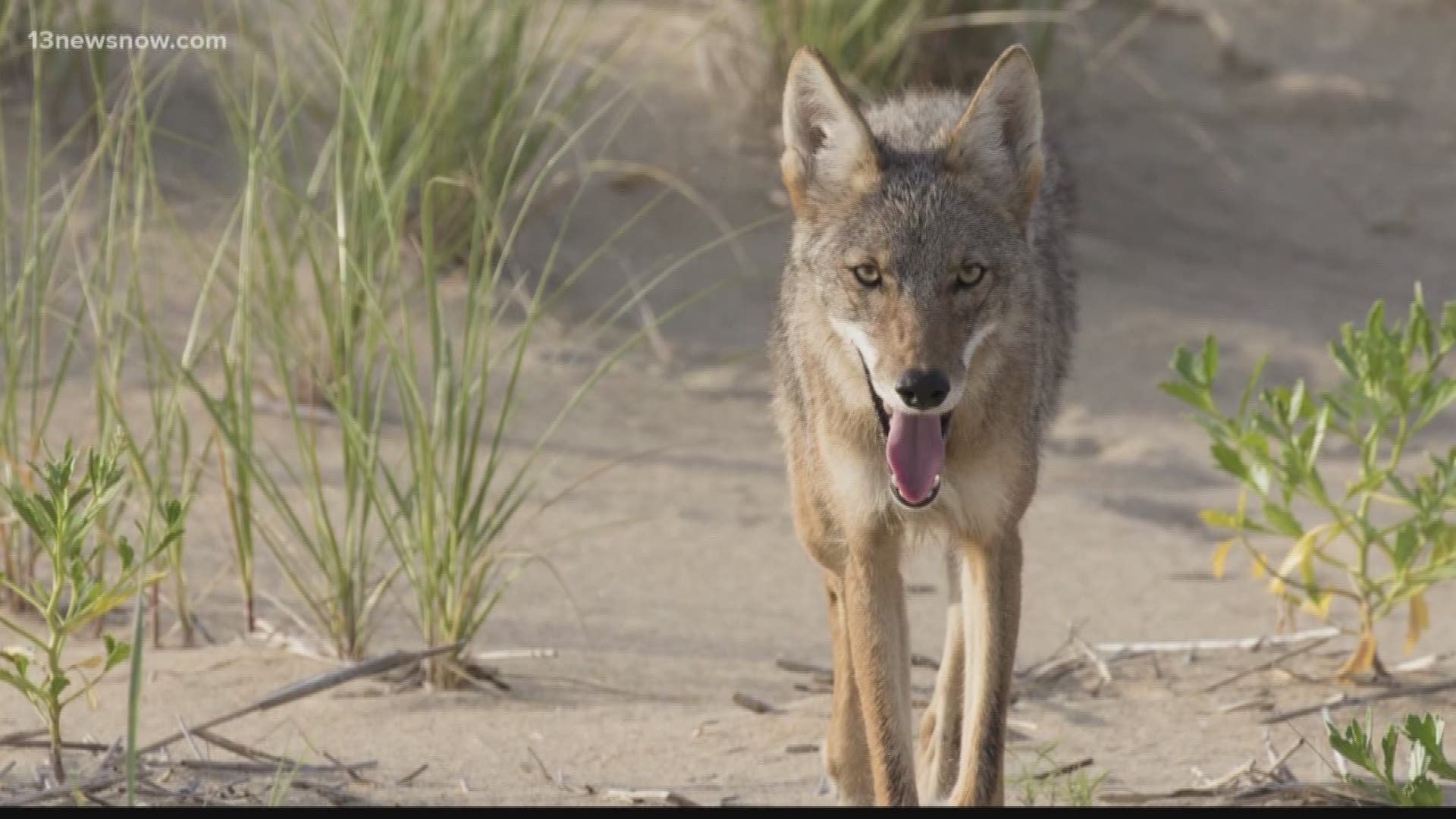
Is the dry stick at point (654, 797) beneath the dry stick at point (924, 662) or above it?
beneath

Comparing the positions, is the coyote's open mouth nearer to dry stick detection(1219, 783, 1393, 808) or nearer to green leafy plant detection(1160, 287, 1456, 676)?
dry stick detection(1219, 783, 1393, 808)

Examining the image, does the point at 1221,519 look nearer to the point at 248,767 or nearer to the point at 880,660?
the point at 880,660

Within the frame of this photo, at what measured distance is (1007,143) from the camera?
4461 mm

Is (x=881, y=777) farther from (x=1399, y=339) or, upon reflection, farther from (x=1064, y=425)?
(x=1064, y=425)

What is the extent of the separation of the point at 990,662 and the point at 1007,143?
3.76 feet

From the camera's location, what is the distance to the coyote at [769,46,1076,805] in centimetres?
414

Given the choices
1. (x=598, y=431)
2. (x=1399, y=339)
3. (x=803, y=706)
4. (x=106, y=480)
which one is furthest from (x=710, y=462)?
(x=106, y=480)

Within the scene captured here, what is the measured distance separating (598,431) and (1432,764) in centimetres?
497

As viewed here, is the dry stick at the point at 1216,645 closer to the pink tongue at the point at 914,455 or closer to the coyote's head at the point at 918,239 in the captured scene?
the coyote's head at the point at 918,239

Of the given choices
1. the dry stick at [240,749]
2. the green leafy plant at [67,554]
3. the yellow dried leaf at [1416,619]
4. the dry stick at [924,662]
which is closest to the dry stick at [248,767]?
the dry stick at [240,749]

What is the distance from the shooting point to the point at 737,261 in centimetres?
991

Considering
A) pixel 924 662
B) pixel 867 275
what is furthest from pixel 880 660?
pixel 924 662

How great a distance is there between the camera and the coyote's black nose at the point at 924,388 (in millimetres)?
3920

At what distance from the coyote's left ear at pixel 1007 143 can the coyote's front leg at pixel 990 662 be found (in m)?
0.75
